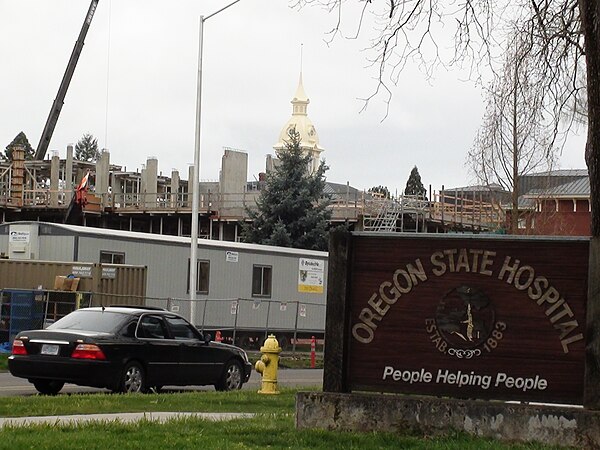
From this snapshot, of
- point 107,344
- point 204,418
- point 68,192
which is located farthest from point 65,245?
point 68,192

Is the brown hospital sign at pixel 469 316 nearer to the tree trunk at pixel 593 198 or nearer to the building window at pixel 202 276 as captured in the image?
the tree trunk at pixel 593 198

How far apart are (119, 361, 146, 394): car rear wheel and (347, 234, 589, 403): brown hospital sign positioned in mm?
8118

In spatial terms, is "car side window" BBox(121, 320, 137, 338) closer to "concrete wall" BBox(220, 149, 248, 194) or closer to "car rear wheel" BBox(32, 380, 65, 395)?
"car rear wheel" BBox(32, 380, 65, 395)

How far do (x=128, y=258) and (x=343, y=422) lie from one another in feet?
82.4

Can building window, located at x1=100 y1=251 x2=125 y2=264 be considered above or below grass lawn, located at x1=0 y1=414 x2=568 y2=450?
above

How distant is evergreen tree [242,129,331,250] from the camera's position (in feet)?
179

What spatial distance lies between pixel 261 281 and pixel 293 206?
14.0 m

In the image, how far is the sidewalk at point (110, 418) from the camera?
42.8 ft

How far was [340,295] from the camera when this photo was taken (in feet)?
40.5

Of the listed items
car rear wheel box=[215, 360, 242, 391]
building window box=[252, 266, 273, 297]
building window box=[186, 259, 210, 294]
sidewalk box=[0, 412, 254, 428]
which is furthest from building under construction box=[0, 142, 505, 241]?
sidewalk box=[0, 412, 254, 428]

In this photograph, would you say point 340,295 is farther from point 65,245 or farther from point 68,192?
point 68,192

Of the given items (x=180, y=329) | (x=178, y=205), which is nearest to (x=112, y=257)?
(x=180, y=329)

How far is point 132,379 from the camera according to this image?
19.9 metres

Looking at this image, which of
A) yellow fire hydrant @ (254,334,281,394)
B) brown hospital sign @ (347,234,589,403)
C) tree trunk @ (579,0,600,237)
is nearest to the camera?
tree trunk @ (579,0,600,237)
